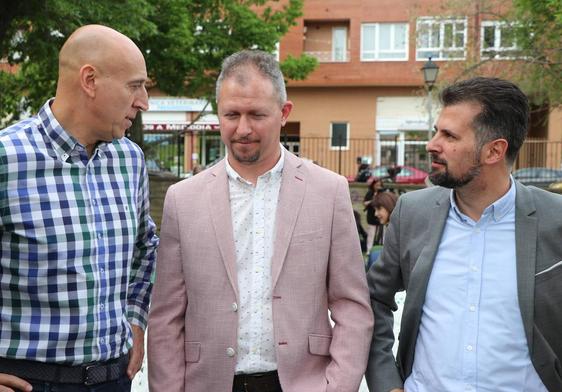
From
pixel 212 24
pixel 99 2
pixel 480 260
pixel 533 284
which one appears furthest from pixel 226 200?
pixel 212 24

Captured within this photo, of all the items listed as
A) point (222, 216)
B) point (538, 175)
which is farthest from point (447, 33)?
point (222, 216)

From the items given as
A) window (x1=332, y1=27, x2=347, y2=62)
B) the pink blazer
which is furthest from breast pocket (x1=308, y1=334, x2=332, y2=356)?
window (x1=332, y1=27, x2=347, y2=62)

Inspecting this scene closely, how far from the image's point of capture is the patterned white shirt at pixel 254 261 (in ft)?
8.11

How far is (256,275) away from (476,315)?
809 mm

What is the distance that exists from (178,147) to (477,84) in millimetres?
15126

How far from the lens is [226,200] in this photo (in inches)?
101

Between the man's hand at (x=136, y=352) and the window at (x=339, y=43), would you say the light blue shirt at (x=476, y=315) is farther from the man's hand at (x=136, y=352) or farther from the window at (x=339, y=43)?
the window at (x=339, y=43)

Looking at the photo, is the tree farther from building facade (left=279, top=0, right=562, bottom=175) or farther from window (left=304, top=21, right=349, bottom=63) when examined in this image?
window (left=304, top=21, right=349, bottom=63)

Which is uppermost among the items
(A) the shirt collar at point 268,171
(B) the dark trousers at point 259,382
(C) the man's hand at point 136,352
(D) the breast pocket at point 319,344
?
(A) the shirt collar at point 268,171

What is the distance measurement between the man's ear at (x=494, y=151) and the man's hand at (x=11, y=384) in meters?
1.75

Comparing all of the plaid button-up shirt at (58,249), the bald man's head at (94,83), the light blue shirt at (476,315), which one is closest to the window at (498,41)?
the light blue shirt at (476,315)

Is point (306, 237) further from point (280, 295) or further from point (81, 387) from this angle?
point (81, 387)

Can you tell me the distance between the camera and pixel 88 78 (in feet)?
7.61

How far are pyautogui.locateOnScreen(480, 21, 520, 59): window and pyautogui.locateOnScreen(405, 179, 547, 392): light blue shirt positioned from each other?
15045 mm
